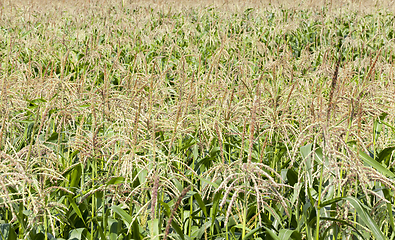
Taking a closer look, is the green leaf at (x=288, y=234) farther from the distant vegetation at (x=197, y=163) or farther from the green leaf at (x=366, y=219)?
the green leaf at (x=366, y=219)

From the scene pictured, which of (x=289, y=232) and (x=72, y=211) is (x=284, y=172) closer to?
(x=289, y=232)

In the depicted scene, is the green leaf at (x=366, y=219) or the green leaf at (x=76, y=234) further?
the green leaf at (x=76, y=234)

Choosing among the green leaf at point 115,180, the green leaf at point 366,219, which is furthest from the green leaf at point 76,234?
the green leaf at point 366,219

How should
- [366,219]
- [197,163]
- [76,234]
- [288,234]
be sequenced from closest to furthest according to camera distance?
[366,219] → [288,234] → [76,234] → [197,163]

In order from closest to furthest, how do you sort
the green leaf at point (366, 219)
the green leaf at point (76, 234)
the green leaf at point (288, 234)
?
the green leaf at point (366, 219) < the green leaf at point (288, 234) < the green leaf at point (76, 234)

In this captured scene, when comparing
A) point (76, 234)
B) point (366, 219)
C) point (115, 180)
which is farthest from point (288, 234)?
point (76, 234)

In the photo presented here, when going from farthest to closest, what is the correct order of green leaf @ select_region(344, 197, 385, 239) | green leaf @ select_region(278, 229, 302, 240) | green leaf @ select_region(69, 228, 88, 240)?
green leaf @ select_region(69, 228, 88, 240), green leaf @ select_region(278, 229, 302, 240), green leaf @ select_region(344, 197, 385, 239)

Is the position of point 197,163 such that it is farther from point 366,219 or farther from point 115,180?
point 366,219

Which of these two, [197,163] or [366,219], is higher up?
[366,219]

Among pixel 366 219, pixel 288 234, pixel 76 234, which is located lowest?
pixel 76 234

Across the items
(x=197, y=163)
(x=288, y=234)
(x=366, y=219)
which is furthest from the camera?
(x=197, y=163)

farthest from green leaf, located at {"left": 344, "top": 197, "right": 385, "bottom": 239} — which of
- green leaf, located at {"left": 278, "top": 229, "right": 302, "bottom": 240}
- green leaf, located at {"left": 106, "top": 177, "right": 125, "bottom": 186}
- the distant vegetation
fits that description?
green leaf, located at {"left": 106, "top": 177, "right": 125, "bottom": 186}

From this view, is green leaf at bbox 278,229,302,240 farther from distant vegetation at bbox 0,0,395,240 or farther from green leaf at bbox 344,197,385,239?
green leaf at bbox 344,197,385,239

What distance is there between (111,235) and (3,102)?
4.47ft
